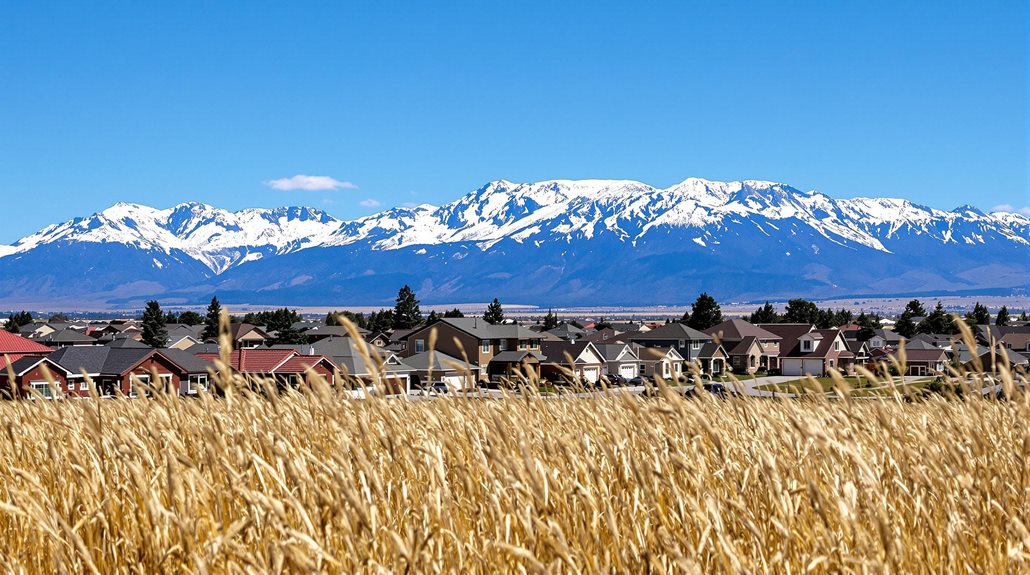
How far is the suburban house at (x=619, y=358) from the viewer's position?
79.6 metres

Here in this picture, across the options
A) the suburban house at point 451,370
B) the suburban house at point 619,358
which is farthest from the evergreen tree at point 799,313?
the suburban house at point 451,370

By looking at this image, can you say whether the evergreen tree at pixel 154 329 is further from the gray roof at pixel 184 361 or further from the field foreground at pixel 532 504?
the field foreground at pixel 532 504

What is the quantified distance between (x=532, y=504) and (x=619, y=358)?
78.7m

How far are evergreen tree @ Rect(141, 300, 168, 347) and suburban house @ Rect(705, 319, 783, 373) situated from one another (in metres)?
47.5

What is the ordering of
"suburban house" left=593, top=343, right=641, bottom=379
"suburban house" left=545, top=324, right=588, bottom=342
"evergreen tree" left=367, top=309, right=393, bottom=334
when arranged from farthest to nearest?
"evergreen tree" left=367, top=309, right=393, bottom=334
"suburban house" left=545, top=324, right=588, bottom=342
"suburban house" left=593, top=343, right=641, bottom=379

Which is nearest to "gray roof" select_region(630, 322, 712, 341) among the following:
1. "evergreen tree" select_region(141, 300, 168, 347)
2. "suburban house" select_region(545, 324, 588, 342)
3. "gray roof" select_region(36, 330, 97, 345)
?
"suburban house" select_region(545, 324, 588, 342)

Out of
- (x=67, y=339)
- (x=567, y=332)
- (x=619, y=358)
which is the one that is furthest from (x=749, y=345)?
(x=67, y=339)

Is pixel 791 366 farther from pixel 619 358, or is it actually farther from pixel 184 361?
pixel 184 361

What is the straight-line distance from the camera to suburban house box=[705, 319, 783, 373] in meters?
83.9

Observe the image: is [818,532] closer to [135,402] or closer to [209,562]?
[209,562]

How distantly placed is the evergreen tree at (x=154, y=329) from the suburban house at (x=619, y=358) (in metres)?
37.9

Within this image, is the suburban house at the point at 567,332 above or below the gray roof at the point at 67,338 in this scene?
below

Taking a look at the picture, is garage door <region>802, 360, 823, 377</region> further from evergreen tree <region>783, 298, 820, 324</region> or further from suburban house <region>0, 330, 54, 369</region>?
suburban house <region>0, 330, 54, 369</region>

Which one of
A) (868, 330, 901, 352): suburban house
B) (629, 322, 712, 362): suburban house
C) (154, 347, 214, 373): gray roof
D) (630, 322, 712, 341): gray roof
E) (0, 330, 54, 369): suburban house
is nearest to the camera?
(154, 347, 214, 373): gray roof
